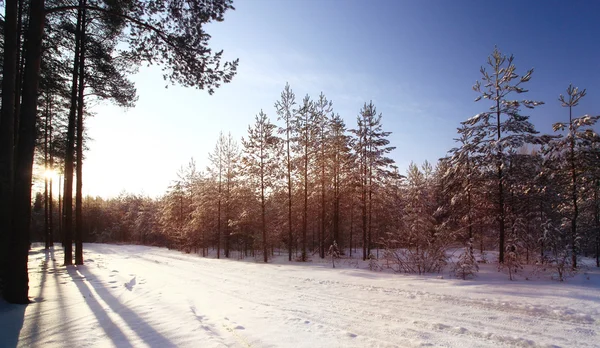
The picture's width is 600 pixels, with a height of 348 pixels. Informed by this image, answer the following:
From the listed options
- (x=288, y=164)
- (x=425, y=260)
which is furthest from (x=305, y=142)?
(x=425, y=260)

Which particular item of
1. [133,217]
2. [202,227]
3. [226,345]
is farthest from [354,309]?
[133,217]

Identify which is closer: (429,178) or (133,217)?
(429,178)

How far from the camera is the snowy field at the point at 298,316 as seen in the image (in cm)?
502

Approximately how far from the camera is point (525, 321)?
245 inches

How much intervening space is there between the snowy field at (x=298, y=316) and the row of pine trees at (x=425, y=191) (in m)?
6.24

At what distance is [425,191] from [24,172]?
39555 millimetres

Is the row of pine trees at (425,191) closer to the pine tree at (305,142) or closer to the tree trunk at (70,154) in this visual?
the pine tree at (305,142)

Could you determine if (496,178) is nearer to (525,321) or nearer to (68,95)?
(525,321)

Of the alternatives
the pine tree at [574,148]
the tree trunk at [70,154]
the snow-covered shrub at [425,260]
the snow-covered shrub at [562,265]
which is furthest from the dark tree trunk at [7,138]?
the pine tree at [574,148]

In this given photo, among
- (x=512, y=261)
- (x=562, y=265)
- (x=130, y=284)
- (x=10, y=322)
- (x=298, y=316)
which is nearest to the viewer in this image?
(x=10, y=322)

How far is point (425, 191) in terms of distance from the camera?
39.6 metres

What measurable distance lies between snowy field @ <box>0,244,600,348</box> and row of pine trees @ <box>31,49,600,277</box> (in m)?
6.24

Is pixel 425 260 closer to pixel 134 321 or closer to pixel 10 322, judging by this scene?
pixel 134 321

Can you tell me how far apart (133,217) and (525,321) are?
77.1m
